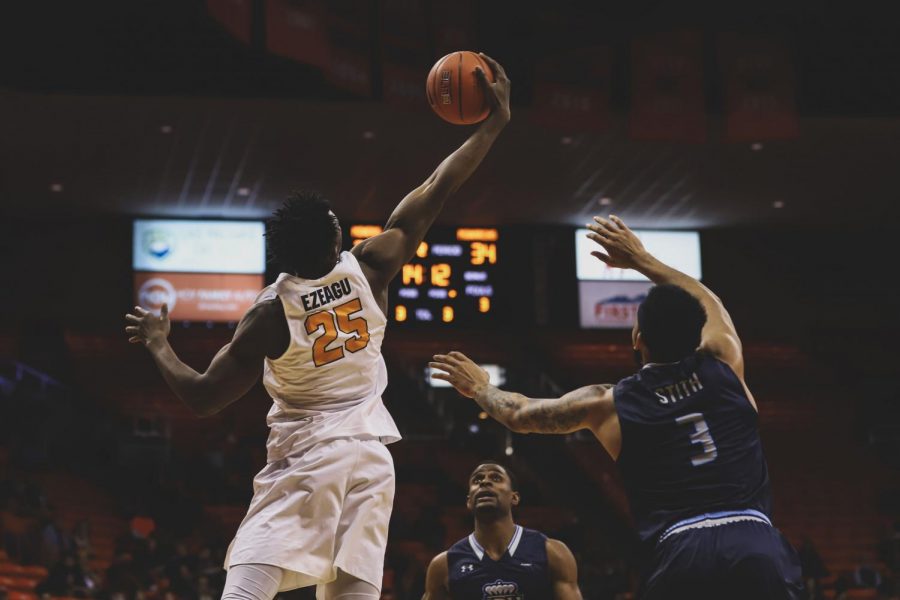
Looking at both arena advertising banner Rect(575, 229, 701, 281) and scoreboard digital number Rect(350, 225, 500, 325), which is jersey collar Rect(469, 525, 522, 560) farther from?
arena advertising banner Rect(575, 229, 701, 281)

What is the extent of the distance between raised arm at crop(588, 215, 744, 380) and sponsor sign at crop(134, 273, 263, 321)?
15.9 metres

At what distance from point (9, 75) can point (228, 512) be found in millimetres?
6209

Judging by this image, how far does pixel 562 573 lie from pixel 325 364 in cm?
337

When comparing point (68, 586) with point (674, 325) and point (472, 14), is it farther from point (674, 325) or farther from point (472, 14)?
point (674, 325)

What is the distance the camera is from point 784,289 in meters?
23.4

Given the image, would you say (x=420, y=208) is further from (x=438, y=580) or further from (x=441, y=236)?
(x=441, y=236)

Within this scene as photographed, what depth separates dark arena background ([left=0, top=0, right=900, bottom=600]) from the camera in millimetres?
14164

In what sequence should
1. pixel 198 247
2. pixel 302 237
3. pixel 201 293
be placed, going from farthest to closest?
pixel 198 247 < pixel 201 293 < pixel 302 237

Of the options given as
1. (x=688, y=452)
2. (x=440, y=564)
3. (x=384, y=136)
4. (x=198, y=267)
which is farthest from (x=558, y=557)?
(x=198, y=267)

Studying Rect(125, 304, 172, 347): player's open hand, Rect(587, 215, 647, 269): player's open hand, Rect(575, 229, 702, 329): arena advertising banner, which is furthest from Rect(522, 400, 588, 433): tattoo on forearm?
Rect(575, 229, 702, 329): arena advertising banner

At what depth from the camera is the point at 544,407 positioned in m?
4.10

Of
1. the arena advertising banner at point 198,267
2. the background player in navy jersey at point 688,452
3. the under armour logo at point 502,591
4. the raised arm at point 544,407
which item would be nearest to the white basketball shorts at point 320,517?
the raised arm at point 544,407

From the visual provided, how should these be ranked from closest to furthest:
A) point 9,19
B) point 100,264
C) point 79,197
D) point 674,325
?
1. point 674,325
2. point 9,19
3. point 79,197
4. point 100,264

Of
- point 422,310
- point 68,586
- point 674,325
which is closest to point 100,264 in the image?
point 422,310
